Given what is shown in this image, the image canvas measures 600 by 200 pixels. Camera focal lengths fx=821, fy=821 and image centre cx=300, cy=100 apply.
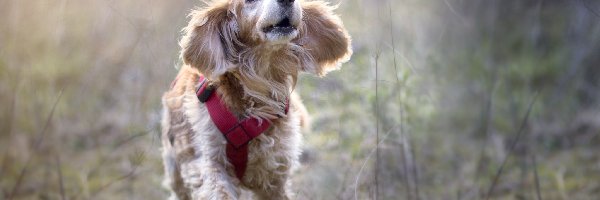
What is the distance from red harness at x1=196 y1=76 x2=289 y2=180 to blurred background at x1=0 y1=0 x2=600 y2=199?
1.37 metres

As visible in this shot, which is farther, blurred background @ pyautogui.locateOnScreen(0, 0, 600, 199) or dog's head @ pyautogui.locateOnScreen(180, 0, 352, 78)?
blurred background @ pyautogui.locateOnScreen(0, 0, 600, 199)

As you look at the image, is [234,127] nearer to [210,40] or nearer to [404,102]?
[210,40]

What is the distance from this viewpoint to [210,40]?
13.4 ft

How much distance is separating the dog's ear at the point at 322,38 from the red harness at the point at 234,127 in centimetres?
46

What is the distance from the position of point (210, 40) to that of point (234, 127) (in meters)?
0.45

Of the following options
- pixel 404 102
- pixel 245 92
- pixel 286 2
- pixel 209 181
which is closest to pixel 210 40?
pixel 245 92

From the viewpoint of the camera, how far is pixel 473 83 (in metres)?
6.39

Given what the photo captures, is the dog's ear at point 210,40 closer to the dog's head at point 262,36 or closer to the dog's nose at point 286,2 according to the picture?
the dog's head at point 262,36

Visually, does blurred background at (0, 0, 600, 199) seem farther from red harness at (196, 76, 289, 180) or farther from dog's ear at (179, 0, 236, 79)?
dog's ear at (179, 0, 236, 79)

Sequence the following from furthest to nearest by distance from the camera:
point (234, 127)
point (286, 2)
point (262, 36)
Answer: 1. point (234, 127)
2. point (262, 36)
3. point (286, 2)

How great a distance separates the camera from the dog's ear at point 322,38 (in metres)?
4.30

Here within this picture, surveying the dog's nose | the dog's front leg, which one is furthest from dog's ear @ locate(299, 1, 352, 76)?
the dog's front leg

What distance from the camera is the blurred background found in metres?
5.66

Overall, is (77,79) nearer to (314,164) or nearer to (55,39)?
(55,39)
